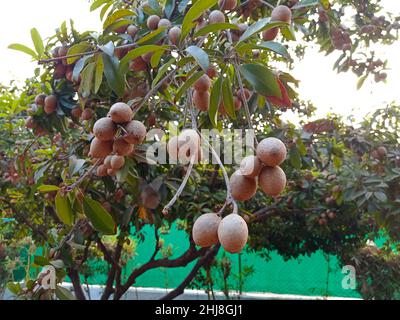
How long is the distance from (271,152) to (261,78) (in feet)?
0.47

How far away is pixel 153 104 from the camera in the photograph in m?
1.18

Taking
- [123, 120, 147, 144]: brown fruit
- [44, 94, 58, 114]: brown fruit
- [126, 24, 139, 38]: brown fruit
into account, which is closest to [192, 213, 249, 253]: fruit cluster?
[123, 120, 147, 144]: brown fruit

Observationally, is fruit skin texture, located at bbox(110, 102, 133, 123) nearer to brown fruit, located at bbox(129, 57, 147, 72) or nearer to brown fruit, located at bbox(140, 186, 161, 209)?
brown fruit, located at bbox(129, 57, 147, 72)

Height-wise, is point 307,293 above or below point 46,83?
below

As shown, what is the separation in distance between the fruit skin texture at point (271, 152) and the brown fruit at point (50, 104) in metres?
0.98

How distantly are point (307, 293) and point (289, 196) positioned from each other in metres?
1.32

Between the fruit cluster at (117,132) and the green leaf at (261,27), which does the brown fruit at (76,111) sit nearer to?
the fruit cluster at (117,132)

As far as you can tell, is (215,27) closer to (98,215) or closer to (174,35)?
(174,35)

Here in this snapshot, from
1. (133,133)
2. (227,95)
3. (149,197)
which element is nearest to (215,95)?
(227,95)

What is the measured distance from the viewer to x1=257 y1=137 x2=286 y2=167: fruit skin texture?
56cm

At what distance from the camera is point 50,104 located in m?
1.34
